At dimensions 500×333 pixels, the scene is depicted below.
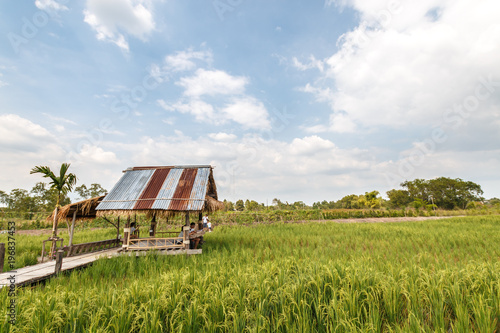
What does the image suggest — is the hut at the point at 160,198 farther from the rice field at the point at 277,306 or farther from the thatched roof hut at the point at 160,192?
the rice field at the point at 277,306

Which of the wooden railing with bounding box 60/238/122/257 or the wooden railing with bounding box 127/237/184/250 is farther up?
the wooden railing with bounding box 127/237/184/250

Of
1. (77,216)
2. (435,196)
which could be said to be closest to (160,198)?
(77,216)

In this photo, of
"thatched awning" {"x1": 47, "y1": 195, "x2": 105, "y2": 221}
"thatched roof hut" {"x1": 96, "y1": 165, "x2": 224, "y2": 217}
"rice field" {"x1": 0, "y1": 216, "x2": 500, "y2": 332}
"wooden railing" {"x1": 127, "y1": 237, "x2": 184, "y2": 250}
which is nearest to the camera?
"rice field" {"x1": 0, "y1": 216, "x2": 500, "y2": 332}

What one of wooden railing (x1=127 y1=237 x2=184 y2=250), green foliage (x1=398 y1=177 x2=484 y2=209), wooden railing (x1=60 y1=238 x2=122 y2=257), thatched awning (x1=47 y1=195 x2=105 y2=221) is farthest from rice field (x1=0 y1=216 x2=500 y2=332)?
green foliage (x1=398 y1=177 x2=484 y2=209)

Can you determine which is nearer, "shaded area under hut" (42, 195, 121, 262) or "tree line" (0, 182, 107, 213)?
"shaded area under hut" (42, 195, 121, 262)

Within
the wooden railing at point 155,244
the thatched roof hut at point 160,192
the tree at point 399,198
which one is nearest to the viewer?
the wooden railing at point 155,244

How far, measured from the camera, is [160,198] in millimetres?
9250

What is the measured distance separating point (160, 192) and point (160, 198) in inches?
15.7

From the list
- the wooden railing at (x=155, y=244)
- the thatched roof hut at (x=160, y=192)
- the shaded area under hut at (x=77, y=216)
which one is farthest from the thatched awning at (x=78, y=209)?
the wooden railing at (x=155, y=244)

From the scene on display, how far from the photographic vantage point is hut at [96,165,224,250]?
878 cm

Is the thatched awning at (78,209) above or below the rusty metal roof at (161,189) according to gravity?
below

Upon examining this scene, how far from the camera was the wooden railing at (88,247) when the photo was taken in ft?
29.6

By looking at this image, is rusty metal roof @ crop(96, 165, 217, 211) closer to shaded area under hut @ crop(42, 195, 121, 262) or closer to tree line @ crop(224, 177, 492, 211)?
shaded area under hut @ crop(42, 195, 121, 262)

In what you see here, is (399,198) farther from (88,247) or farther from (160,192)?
(88,247)
